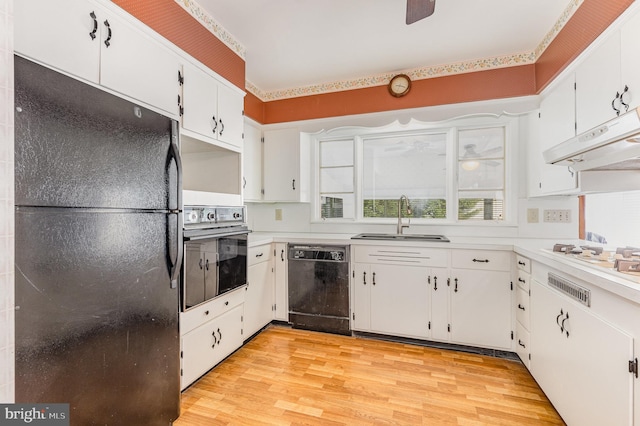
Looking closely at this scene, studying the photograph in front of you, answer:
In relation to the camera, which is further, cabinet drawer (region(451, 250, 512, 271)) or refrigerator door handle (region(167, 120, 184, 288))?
cabinet drawer (region(451, 250, 512, 271))

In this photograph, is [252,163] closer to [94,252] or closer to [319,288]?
[319,288]

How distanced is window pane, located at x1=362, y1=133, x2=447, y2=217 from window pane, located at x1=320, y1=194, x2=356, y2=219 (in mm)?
162

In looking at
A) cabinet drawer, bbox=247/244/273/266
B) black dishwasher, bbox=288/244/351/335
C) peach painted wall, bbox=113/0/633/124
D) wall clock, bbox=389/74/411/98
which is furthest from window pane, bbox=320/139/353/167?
cabinet drawer, bbox=247/244/273/266

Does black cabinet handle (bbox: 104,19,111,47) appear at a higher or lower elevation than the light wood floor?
higher

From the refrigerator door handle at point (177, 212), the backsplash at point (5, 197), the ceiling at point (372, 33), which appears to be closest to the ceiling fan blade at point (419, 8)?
the ceiling at point (372, 33)

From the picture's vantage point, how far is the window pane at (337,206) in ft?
11.3

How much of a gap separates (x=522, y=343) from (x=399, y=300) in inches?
36.0

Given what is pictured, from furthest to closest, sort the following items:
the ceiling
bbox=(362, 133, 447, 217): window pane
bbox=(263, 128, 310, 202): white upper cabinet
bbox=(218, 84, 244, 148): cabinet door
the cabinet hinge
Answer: bbox=(263, 128, 310, 202): white upper cabinet < bbox=(362, 133, 447, 217): window pane < bbox=(218, 84, 244, 148): cabinet door < the ceiling < the cabinet hinge

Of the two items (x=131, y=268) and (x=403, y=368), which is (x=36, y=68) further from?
(x=403, y=368)

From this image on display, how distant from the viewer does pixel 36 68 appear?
903mm

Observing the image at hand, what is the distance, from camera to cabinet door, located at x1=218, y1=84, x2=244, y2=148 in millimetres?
2312

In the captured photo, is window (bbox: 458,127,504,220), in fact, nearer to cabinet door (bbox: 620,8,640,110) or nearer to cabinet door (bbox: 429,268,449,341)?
cabinet door (bbox: 429,268,449,341)

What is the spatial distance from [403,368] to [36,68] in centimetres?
252

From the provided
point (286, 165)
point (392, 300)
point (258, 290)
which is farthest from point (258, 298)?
point (286, 165)
